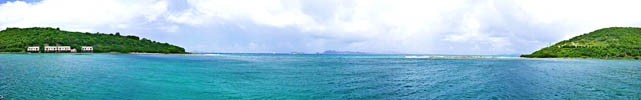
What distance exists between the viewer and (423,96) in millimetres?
23703

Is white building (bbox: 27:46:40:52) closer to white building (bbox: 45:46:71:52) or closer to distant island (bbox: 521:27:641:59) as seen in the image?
white building (bbox: 45:46:71:52)

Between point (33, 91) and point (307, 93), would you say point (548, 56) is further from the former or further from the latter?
point (33, 91)

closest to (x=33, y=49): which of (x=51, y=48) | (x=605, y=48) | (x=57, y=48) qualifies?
(x=51, y=48)

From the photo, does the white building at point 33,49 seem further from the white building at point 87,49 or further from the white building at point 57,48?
the white building at point 87,49

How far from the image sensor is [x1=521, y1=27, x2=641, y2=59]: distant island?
15088 cm

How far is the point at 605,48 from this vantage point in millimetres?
166125

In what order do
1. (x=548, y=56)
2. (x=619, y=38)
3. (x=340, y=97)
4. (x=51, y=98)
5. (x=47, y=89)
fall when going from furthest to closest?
(x=619, y=38), (x=548, y=56), (x=47, y=89), (x=340, y=97), (x=51, y=98)

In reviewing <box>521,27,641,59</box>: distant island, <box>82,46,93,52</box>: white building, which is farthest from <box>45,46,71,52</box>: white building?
<box>521,27,641,59</box>: distant island

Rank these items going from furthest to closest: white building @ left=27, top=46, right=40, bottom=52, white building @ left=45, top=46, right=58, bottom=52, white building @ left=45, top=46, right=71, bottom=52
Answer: white building @ left=45, top=46, right=71, bottom=52 → white building @ left=45, top=46, right=58, bottom=52 → white building @ left=27, top=46, right=40, bottom=52

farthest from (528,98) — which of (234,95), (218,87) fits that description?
(218,87)

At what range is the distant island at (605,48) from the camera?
150875 millimetres

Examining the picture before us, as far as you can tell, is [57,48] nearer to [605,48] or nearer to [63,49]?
[63,49]

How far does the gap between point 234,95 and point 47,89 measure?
47.7ft

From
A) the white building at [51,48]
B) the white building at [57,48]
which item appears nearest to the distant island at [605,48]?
the white building at [57,48]
